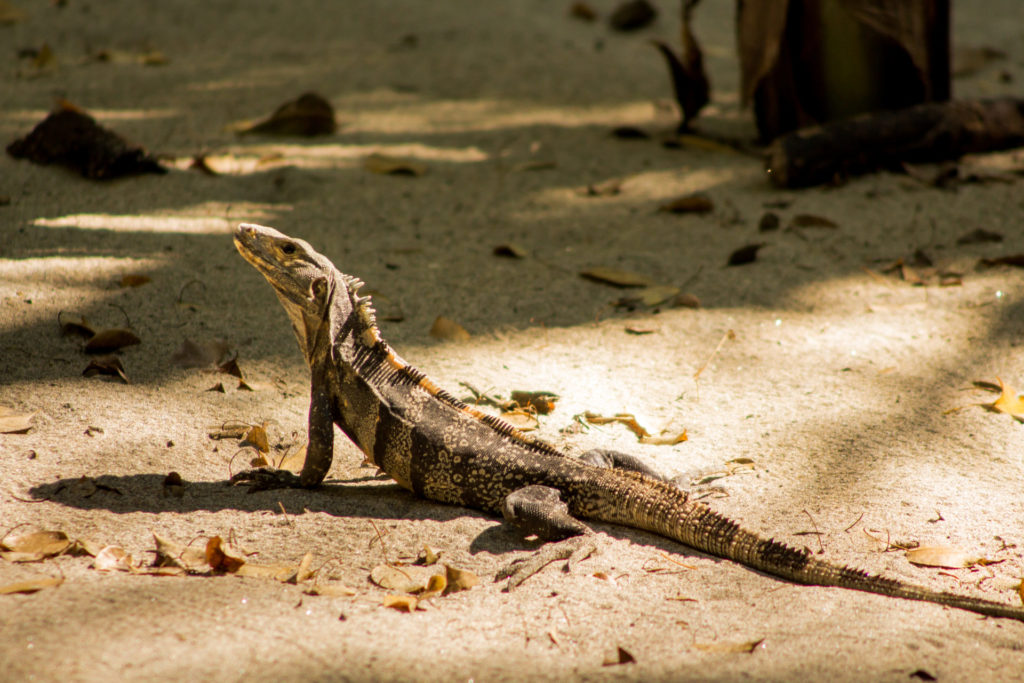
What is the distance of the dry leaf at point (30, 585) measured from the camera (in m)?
2.60

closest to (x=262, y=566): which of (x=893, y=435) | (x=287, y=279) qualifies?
(x=287, y=279)

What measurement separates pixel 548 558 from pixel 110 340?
8.21ft

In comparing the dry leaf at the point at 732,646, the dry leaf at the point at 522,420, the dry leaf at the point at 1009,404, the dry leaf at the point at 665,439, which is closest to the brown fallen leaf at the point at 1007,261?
the dry leaf at the point at 1009,404

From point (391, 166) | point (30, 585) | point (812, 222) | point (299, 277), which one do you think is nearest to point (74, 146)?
point (391, 166)

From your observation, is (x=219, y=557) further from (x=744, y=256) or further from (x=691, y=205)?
(x=691, y=205)

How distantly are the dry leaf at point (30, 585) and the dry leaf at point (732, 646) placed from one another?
77.6 inches

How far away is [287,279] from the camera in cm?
358

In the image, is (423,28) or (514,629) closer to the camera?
(514,629)

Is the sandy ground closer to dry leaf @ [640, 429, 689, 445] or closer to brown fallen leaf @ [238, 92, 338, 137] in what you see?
dry leaf @ [640, 429, 689, 445]

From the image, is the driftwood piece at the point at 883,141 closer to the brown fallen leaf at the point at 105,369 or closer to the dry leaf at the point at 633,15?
the dry leaf at the point at 633,15

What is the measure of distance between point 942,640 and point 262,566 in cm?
217

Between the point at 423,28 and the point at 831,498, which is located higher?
the point at 423,28

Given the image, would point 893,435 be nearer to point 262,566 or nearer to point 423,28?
point 262,566

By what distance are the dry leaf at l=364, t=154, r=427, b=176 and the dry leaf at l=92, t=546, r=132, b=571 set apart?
4.52 m
